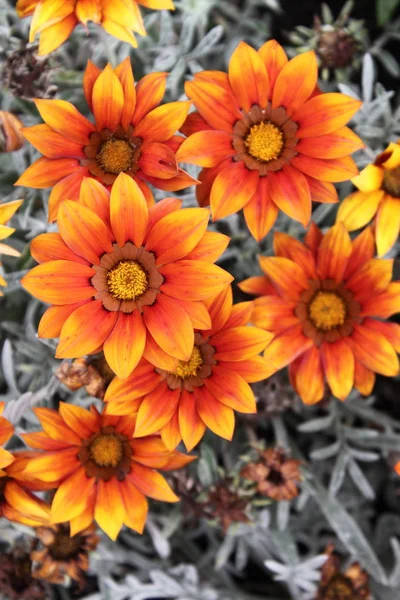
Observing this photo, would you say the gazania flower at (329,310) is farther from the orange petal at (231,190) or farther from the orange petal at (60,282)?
the orange petal at (60,282)

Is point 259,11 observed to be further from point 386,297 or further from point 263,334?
point 263,334

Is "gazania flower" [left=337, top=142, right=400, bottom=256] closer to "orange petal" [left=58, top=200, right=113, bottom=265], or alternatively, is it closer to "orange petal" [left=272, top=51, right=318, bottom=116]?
"orange petal" [left=272, top=51, right=318, bottom=116]

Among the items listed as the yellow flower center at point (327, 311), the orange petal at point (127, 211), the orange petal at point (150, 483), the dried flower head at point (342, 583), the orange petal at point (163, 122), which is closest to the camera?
the orange petal at point (127, 211)

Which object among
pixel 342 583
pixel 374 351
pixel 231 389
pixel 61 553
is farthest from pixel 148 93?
pixel 342 583

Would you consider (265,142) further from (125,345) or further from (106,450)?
(106,450)

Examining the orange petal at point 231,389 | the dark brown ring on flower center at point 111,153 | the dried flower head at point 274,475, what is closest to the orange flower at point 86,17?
the dark brown ring on flower center at point 111,153

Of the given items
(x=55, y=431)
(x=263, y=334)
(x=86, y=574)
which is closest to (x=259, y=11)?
(x=263, y=334)

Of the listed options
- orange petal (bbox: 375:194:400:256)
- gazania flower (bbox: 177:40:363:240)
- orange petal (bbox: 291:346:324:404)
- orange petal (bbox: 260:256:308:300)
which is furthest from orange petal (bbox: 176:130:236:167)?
orange petal (bbox: 291:346:324:404)
